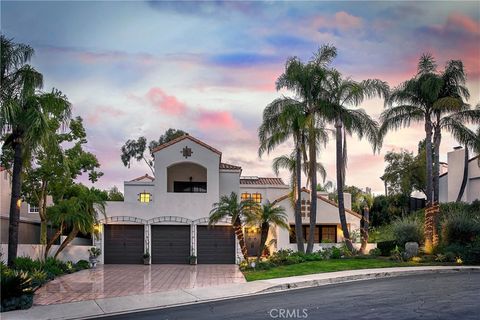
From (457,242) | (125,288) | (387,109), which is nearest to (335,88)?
(387,109)

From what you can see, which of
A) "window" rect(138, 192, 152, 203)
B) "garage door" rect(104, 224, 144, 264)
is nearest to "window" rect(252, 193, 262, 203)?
"window" rect(138, 192, 152, 203)

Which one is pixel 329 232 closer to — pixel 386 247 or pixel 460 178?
pixel 386 247

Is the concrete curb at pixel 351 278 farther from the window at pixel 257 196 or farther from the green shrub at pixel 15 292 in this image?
the window at pixel 257 196

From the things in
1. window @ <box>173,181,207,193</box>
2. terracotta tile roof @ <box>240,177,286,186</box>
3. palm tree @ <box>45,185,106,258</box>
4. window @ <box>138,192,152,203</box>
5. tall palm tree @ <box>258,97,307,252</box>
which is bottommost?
palm tree @ <box>45,185,106,258</box>

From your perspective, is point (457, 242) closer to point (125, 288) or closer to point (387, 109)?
point (387, 109)

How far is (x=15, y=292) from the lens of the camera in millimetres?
16719

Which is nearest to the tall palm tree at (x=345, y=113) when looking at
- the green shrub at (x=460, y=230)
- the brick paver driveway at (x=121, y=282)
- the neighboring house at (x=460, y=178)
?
the green shrub at (x=460, y=230)

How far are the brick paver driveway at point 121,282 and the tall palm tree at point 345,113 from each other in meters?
9.23

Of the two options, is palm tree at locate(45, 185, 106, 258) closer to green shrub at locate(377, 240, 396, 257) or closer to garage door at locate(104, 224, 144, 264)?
garage door at locate(104, 224, 144, 264)

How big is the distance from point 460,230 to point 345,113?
920cm

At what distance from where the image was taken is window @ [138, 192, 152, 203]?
3806 centimetres

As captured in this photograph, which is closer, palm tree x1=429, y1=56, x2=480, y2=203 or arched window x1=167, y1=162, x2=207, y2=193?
palm tree x1=429, y1=56, x2=480, y2=203

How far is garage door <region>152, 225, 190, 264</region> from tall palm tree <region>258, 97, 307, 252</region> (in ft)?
24.5

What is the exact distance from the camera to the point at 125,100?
30.4 m
